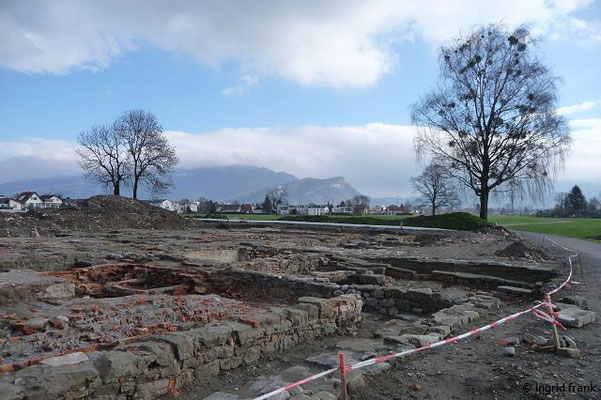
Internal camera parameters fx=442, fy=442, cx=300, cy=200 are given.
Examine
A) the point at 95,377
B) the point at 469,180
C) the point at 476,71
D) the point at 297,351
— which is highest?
the point at 476,71

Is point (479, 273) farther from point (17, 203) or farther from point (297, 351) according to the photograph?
point (17, 203)

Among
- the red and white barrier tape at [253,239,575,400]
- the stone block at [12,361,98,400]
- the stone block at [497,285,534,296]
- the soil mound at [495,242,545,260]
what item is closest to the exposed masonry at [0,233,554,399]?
the stone block at [12,361,98,400]

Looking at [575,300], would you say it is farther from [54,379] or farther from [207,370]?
[54,379]

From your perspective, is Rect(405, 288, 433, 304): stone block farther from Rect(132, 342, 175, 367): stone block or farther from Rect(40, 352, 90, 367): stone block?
Rect(40, 352, 90, 367): stone block

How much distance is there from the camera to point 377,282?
40.9 feet

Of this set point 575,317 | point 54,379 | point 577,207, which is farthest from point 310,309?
point 577,207

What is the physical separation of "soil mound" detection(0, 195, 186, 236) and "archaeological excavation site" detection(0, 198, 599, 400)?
15221 millimetres

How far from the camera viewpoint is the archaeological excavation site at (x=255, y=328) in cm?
482

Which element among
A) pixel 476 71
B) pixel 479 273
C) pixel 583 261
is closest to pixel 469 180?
pixel 476 71

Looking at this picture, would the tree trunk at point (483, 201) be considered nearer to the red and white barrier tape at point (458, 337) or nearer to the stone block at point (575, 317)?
the red and white barrier tape at point (458, 337)

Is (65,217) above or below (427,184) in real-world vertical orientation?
below

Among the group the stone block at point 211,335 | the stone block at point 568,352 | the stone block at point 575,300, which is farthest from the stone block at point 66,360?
the stone block at point 575,300

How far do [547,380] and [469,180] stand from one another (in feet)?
105

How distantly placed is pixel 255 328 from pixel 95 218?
1204 inches
